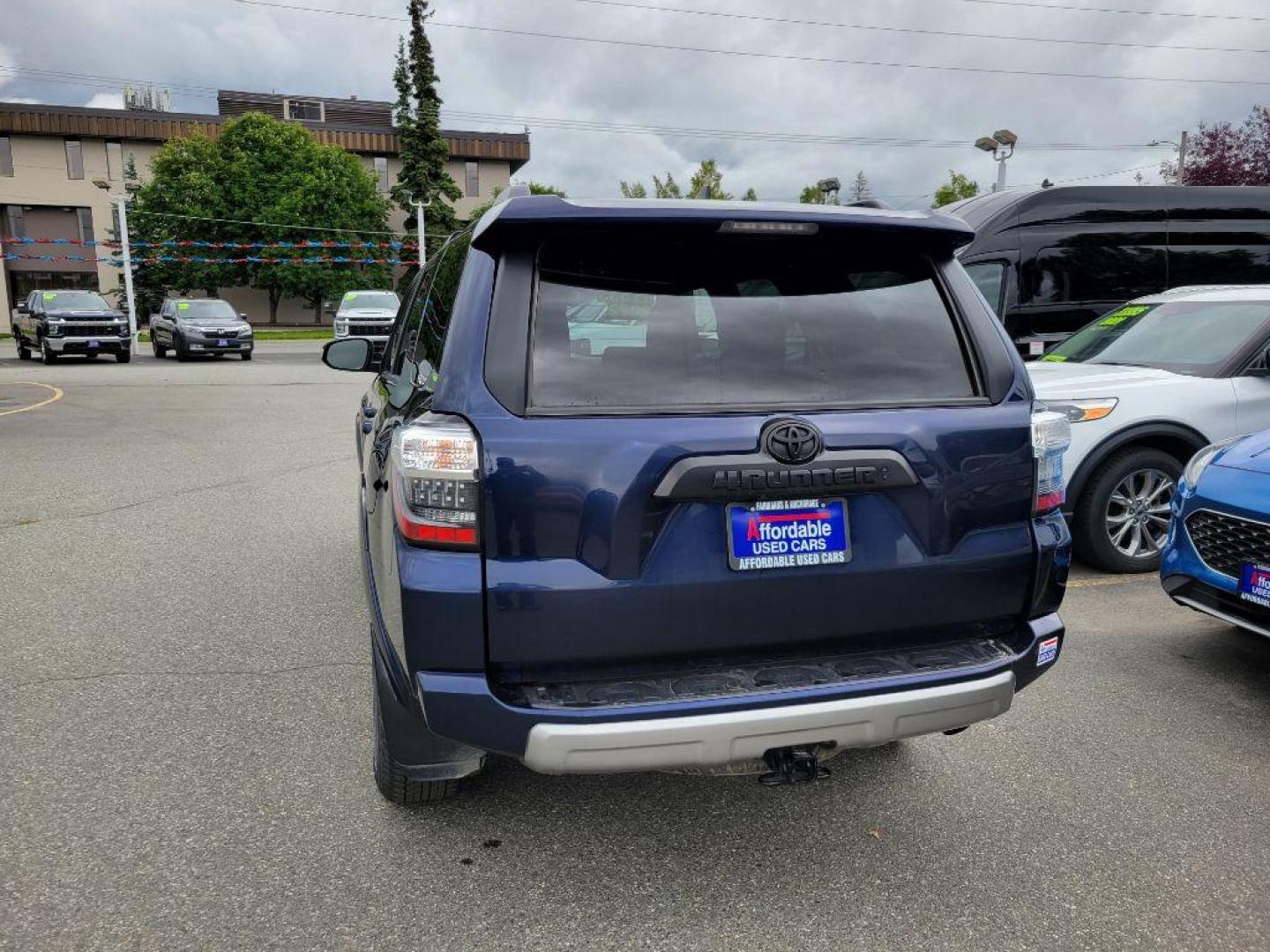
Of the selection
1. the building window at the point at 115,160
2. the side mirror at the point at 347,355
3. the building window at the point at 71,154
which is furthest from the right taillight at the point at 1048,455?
the building window at the point at 71,154

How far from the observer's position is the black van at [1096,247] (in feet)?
31.8

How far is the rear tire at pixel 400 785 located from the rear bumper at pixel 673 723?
72cm

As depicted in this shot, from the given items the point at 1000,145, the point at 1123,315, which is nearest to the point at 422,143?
the point at 1000,145

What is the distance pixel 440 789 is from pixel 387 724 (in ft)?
1.52

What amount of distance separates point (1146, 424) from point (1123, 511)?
1.83ft

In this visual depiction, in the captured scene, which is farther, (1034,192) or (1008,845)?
(1034,192)

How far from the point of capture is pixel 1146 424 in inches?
220

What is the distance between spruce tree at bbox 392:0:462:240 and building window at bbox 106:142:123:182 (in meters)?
15.3

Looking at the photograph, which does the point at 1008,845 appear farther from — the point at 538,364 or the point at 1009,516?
the point at 538,364

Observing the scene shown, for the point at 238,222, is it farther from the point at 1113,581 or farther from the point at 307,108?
the point at 1113,581

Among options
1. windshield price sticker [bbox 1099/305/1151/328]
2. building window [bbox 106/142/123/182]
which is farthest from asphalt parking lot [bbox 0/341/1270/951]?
building window [bbox 106/142/123/182]

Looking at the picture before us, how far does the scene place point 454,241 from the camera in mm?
3305

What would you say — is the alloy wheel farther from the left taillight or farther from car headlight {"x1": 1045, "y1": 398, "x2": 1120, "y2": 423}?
the left taillight

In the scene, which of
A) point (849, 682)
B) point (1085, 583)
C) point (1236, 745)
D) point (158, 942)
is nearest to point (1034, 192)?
point (1085, 583)
